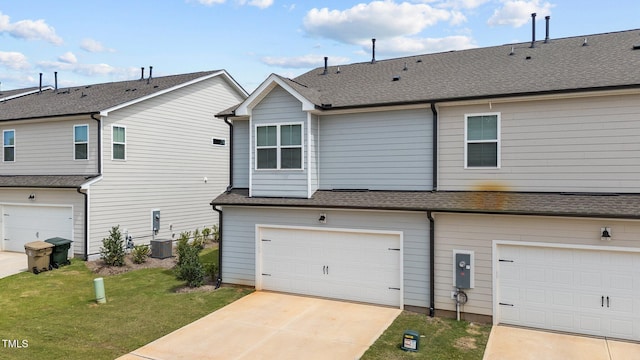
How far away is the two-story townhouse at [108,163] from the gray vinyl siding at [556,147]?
13.2m

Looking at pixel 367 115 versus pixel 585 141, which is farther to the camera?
pixel 367 115

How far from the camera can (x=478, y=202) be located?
10.0 metres

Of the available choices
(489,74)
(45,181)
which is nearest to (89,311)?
(45,181)

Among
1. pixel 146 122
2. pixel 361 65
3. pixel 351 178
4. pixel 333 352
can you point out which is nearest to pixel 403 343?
pixel 333 352

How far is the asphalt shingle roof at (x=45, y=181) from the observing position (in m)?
16.2

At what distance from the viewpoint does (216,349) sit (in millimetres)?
8508

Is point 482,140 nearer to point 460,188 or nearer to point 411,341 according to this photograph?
point 460,188

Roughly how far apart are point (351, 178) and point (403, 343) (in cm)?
500

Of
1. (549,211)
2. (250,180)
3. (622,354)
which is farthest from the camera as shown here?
(250,180)

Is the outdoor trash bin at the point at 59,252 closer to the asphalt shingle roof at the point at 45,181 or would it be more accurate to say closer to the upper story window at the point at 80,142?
the asphalt shingle roof at the point at 45,181

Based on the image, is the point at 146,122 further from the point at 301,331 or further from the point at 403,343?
the point at 403,343

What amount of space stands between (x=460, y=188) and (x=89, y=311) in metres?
10.0

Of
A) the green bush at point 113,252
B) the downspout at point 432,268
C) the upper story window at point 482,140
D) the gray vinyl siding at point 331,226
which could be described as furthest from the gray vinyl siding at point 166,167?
the upper story window at point 482,140

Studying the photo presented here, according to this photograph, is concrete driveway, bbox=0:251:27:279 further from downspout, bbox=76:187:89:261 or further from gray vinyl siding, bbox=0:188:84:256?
downspout, bbox=76:187:89:261
